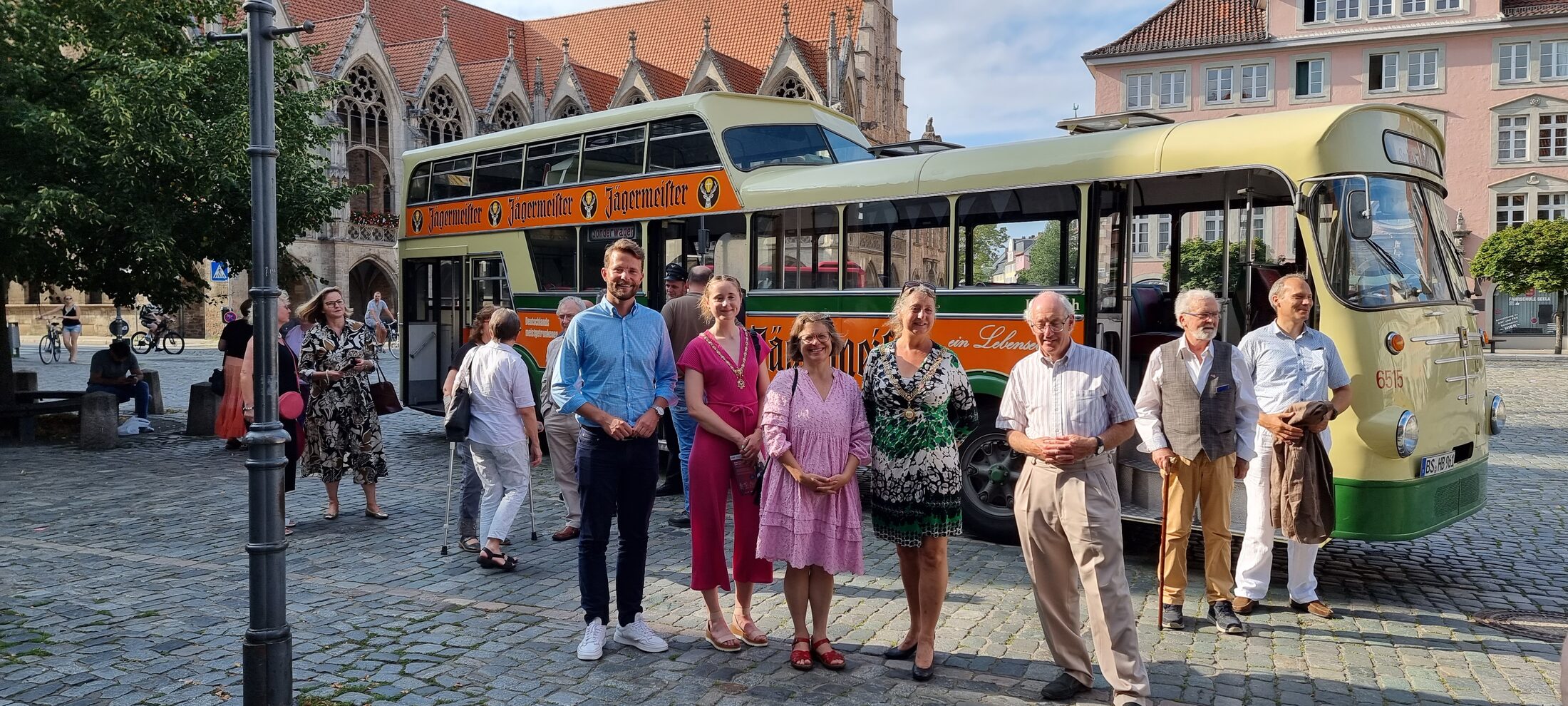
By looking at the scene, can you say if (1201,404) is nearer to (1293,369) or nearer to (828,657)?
(1293,369)

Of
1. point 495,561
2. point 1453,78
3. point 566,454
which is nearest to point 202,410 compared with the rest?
point 566,454

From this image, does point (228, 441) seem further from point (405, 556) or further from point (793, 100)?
point (793, 100)

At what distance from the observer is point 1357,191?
252 inches

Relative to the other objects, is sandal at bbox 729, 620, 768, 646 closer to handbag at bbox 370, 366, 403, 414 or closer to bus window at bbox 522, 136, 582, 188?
handbag at bbox 370, 366, 403, 414

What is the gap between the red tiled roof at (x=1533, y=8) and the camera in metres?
43.3

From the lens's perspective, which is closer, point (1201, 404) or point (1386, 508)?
point (1201, 404)

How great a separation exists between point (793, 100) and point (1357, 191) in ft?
20.5

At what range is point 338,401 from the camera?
864 centimetres

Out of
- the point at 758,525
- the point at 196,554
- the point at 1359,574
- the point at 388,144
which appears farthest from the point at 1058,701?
the point at 388,144

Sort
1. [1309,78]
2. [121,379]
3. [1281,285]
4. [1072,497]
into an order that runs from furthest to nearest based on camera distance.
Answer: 1. [1309,78]
2. [121,379]
3. [1281,285]
4. [1072,497]

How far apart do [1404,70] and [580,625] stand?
161ft

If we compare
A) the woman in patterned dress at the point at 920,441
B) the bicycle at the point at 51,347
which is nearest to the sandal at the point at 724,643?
the woman in patterned dress at the point at 920,441

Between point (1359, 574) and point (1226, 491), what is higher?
point (1226, 491)

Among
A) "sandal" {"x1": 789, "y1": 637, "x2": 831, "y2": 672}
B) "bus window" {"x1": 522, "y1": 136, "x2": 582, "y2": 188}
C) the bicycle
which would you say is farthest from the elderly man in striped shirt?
the bicycle
